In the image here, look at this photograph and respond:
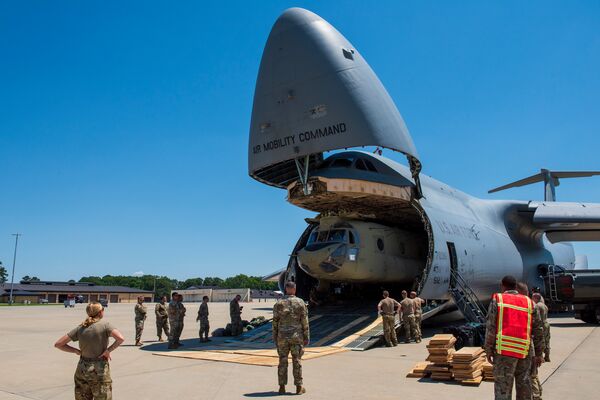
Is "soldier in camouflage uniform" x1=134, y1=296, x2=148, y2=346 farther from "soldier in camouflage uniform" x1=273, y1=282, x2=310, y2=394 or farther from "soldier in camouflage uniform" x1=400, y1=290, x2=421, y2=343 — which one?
"soldier in camouflage uniform" x1=273, y1=282, x2=310, y2=394

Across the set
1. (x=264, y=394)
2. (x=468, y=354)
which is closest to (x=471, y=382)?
(x=468, y=354)

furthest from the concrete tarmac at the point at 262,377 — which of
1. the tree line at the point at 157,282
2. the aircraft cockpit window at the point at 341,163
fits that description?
the tree line at the point at 157,282

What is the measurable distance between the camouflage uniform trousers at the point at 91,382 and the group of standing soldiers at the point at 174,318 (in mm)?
8384

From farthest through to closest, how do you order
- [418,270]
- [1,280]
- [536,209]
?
[1,280] < [536,209] < [418,270]

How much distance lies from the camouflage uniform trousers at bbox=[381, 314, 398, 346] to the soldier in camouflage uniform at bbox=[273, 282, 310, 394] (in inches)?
247

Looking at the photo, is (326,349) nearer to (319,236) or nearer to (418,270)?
(319,236)

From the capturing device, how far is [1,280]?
124 meters

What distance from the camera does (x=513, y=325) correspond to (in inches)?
227

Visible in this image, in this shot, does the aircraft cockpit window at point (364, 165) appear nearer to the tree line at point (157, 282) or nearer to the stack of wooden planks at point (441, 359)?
the stack of wooden planks at point (441, 359)

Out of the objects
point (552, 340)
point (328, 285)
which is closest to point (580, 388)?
point (552, 340)

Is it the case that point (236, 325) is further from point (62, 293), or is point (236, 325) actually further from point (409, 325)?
point (62, 293)

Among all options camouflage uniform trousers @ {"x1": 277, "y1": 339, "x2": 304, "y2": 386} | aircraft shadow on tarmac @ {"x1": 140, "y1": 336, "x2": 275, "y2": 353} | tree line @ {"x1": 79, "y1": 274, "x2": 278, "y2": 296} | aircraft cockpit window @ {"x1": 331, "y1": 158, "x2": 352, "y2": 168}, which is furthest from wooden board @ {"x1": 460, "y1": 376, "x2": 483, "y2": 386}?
tree line @ {"x1": 79, "y1": 274, "x2": 278, "y2": 296}

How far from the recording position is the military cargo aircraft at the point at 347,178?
45.0ft

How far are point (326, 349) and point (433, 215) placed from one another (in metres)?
6.58
